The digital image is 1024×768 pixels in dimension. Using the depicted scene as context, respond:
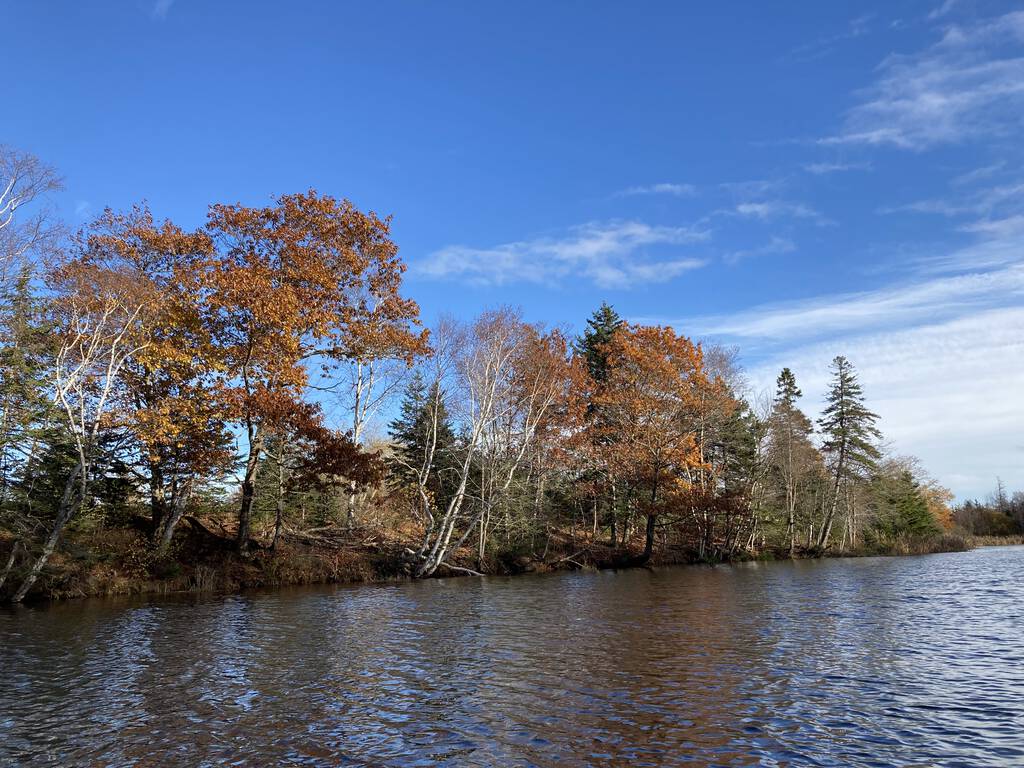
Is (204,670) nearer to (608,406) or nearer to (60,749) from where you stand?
(60,749)

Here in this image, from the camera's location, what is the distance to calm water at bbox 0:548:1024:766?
310 inches

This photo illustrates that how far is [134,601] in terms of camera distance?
78.2ft

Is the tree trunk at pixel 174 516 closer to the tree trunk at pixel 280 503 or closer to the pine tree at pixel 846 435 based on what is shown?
the tree trunk at pixel 280 503

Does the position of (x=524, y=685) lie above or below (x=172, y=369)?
below

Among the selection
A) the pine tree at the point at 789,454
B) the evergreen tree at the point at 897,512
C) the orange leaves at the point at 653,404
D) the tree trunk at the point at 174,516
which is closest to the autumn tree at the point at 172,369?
the tree trunk at the point at 174,516

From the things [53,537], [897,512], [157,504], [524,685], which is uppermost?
[157,504]

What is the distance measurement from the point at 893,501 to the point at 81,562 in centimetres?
6770

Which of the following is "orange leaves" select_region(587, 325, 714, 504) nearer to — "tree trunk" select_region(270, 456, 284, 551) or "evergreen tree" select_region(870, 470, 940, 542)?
"tree trunk" select_region(270, 456, 284, 551)

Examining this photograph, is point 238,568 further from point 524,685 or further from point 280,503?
point 524,685

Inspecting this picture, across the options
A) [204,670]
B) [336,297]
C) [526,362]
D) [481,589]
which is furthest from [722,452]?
[204,670]

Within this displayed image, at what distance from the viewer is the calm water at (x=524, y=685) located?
7867 mm

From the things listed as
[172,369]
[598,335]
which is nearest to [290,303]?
[172,369]

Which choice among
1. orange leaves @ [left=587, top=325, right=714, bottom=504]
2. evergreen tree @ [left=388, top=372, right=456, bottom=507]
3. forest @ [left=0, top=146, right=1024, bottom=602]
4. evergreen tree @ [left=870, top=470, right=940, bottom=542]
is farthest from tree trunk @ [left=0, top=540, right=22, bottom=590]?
evergreen tree @ [left=870, top=470, right=940, bottom=542]

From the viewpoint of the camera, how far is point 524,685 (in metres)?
11.0
